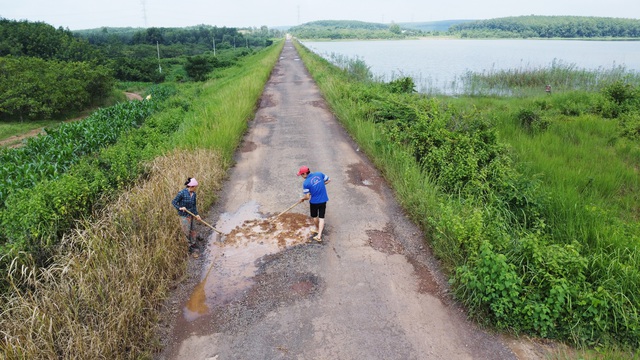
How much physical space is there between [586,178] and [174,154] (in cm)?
941

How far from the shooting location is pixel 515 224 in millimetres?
6645

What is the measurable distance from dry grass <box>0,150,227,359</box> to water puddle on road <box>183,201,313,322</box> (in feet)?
1.61

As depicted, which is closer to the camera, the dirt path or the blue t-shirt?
the dirt path

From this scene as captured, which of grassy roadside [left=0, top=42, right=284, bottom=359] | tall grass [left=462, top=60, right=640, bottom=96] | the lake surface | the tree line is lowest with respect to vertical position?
grassy roadside [left=0, top=42, right=284, bottom=359]

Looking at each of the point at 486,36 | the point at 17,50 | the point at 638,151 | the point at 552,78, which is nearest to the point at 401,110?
the point at 638,151

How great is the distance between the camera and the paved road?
4598 millimetres

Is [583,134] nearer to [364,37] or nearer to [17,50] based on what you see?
[17,50]

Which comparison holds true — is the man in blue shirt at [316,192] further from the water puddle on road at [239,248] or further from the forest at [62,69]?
the forest at [62,69]

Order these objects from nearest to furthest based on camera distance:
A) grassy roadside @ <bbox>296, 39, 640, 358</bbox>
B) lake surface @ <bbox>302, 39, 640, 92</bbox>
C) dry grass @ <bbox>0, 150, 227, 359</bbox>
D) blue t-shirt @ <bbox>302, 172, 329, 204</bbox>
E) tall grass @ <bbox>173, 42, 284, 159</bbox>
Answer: dry grass @ <bbox>0, 150, 227, 359</bbox>, grassy roadside @ <bbox>296, 39, 640, 358</bbox>, blue t-shirt @ <bbox>302, 172, 329, 204</bbox>, tall grass @ <bbox>173, 42, 284, 159</bbox>, lake surface @ <bbox>302, 39, 640, 92</bbox>

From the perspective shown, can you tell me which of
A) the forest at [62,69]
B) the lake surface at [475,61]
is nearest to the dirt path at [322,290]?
the lake surface at [475,61]

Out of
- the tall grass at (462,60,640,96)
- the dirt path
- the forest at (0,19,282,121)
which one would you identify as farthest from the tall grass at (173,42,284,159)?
the forest at (0,19,282,121)

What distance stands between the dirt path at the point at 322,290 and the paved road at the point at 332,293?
0.01 metres

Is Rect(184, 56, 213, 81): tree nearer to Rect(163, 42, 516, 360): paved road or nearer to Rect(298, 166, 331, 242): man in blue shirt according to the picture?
Rect(163, 42, 516, 360): paved road

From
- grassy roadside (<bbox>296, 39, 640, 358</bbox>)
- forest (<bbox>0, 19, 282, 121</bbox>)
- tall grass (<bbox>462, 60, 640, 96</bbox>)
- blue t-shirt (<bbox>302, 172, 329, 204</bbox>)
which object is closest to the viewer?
grassy roadside (<bbox>296, 39, 640, 358</bbox>)
